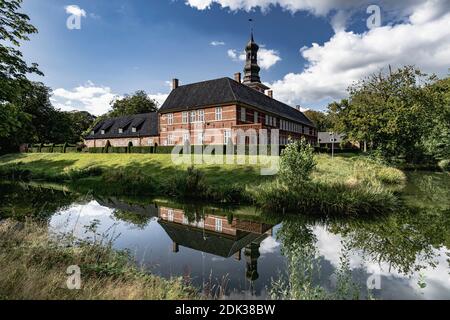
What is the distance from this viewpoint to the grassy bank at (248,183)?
12.0 m

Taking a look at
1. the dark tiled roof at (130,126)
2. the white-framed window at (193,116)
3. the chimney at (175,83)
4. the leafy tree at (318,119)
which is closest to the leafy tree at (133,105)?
the dark tiled roof at (130,126)

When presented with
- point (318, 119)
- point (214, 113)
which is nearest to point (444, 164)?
point (214, 113)

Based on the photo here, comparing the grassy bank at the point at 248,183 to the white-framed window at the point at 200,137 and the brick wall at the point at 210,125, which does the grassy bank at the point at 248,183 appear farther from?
the brick wall at the point at 210,125

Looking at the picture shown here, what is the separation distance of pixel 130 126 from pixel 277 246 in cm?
4197

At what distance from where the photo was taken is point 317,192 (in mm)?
12367

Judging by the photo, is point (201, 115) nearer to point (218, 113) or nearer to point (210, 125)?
point (210, 125)

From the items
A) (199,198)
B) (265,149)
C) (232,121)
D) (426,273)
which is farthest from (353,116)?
(426,273)

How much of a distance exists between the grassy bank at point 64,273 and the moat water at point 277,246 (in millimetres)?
804

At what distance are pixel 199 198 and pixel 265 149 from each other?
9730 millimetres

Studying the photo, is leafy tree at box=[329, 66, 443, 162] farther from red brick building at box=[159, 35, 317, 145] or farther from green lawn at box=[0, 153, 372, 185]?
red brick building at box=[159, 35, 317, 145]

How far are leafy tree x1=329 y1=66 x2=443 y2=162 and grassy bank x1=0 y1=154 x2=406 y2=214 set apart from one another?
6.51 meters

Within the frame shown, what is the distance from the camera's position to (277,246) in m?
8.26

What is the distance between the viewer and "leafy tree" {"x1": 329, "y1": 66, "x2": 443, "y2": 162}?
2455 centimetres

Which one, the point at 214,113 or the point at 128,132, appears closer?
the point at 214,113
